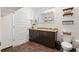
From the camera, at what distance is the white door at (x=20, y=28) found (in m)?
1.64

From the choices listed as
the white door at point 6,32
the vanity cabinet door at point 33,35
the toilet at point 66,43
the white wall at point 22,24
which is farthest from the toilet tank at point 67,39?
the white door at point 6,32

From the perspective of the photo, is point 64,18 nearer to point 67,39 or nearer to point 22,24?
point 67,39

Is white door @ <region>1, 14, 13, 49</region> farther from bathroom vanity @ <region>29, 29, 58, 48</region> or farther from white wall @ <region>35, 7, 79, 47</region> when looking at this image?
white wall @ <region>35, 7, 79, 47</region>

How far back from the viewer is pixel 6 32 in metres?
1.63

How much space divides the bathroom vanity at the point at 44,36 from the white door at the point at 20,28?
0.31 ft

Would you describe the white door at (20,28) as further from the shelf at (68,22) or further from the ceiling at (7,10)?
the shelf at (68,22)

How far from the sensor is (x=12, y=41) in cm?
165

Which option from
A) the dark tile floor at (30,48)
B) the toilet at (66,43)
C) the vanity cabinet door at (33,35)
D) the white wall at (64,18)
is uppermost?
the white wall at (64,18)

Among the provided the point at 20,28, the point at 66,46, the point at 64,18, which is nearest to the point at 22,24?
the point at 20,28

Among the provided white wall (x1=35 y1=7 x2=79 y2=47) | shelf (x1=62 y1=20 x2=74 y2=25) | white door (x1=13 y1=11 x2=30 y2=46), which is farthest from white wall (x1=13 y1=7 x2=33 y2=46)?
shelf (x1=62 y1=20 x2=74 y2=25)
